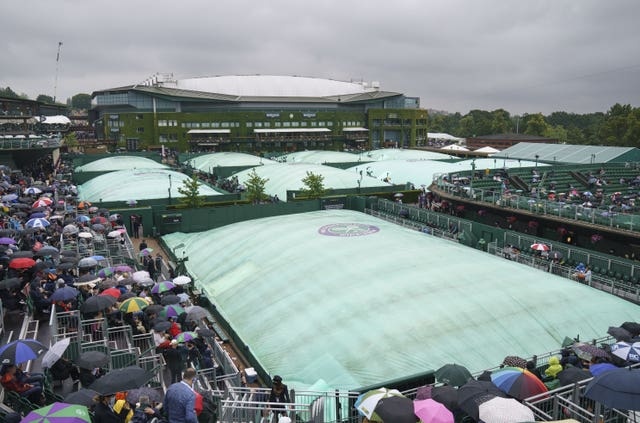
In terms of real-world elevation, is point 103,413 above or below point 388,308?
above

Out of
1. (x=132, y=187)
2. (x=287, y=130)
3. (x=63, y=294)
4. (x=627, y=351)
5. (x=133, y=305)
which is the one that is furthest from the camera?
(x=287, y=130)

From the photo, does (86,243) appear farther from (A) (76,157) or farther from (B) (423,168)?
(A) (76,157)

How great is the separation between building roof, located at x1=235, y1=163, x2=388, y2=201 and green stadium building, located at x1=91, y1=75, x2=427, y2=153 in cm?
5460

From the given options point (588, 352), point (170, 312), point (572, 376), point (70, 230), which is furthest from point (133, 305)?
point (588, 352)

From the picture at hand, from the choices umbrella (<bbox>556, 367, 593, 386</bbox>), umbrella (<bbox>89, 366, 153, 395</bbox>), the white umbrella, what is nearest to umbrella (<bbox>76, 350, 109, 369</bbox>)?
the white umbrella

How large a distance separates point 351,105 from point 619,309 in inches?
4502

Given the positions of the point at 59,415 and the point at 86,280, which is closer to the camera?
the point at 59,415

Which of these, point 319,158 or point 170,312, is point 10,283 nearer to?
point 170,312

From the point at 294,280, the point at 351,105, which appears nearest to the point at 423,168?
the point at 294,280

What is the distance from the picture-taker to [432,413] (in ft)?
30.2

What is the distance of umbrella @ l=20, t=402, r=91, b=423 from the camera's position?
7418 mm

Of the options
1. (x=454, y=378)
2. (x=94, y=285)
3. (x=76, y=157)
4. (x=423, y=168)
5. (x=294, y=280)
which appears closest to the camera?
(x=454, y=378)

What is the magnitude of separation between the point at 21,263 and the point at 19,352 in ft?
22.8

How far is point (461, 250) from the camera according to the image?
84.0ft
